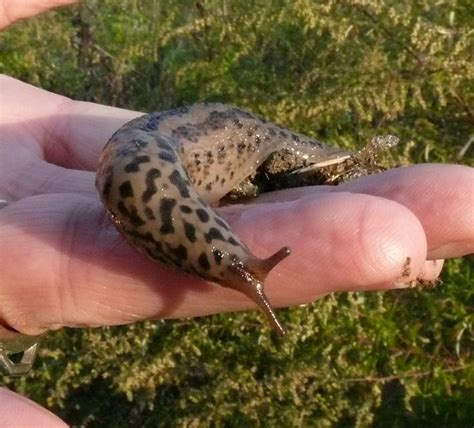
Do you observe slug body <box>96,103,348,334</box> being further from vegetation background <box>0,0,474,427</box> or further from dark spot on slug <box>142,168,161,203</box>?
vegetation background <box>0,0,474,427</box>

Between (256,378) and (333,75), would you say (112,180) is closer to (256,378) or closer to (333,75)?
(256,378)

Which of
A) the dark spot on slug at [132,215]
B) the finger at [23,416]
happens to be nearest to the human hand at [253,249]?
the finger at [23,416]

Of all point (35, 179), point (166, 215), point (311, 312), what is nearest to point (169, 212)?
point (166, 215)

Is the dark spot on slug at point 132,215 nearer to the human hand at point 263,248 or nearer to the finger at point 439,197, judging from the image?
the human hand at point 263,248

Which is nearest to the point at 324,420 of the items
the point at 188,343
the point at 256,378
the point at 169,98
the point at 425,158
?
the point at 256,378

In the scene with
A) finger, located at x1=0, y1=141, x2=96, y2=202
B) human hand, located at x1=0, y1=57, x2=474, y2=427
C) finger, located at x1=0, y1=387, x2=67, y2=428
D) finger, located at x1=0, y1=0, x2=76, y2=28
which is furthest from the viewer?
finger, located at x1=0, y1=0, x2=76, y2=28

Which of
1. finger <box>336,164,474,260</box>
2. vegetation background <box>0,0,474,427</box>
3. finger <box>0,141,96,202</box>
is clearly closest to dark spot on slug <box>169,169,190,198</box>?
finger <box>336,164,474,260</box>
